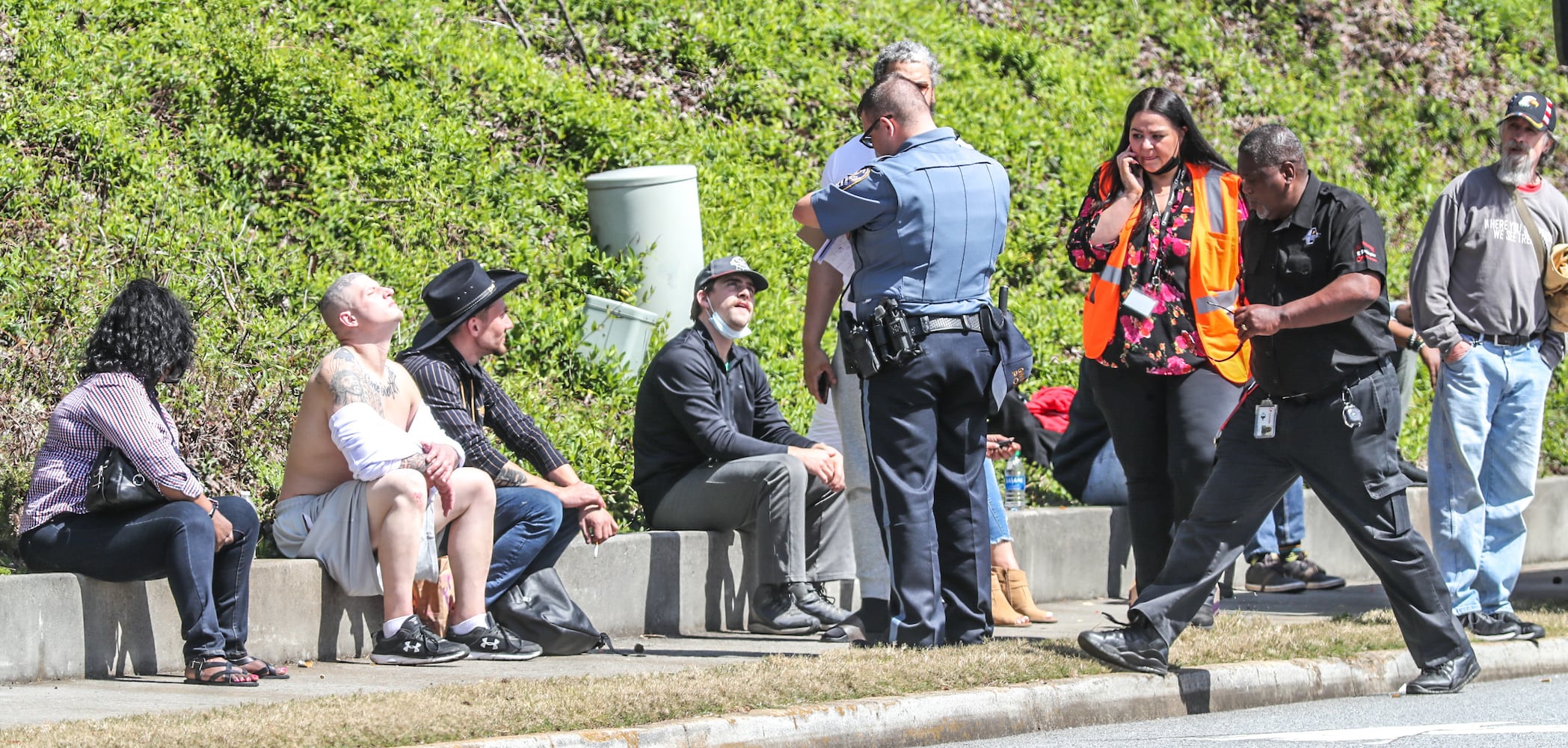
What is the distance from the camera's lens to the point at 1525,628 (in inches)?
281

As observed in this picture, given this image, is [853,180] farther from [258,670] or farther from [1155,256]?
[258,670]

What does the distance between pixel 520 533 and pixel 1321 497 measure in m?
2.91

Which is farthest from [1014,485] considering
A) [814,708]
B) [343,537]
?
[814,708]

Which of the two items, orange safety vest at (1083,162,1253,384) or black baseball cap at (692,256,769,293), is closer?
orange safety vest at (1083,162,1253,384)

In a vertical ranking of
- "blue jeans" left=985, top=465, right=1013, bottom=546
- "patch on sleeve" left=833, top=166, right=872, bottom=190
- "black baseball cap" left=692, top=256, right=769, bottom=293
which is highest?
"patch on sleeve" left=833, top=166, right=872, bottom=190

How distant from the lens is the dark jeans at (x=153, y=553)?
5871 millimetres

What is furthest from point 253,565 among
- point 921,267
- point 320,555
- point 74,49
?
point 74,49

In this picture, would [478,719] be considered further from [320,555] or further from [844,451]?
[844,451]

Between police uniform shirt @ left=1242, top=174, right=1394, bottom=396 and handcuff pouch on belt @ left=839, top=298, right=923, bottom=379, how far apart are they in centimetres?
118

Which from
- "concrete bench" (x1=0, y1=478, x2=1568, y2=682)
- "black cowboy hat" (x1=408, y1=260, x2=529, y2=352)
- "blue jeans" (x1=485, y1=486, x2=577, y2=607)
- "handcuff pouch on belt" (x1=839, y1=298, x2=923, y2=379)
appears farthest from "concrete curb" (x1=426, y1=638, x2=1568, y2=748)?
"black cowboy hat" (x1=408, y1=260, x2=529, y2=352)

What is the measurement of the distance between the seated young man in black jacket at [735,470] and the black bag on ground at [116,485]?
90.2 inches

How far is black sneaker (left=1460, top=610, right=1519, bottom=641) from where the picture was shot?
704 centimetres

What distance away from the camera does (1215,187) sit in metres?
7.05

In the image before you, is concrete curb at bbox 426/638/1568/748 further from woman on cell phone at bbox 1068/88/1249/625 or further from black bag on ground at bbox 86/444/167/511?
black bag on ground at bbox 86/444/167/511
